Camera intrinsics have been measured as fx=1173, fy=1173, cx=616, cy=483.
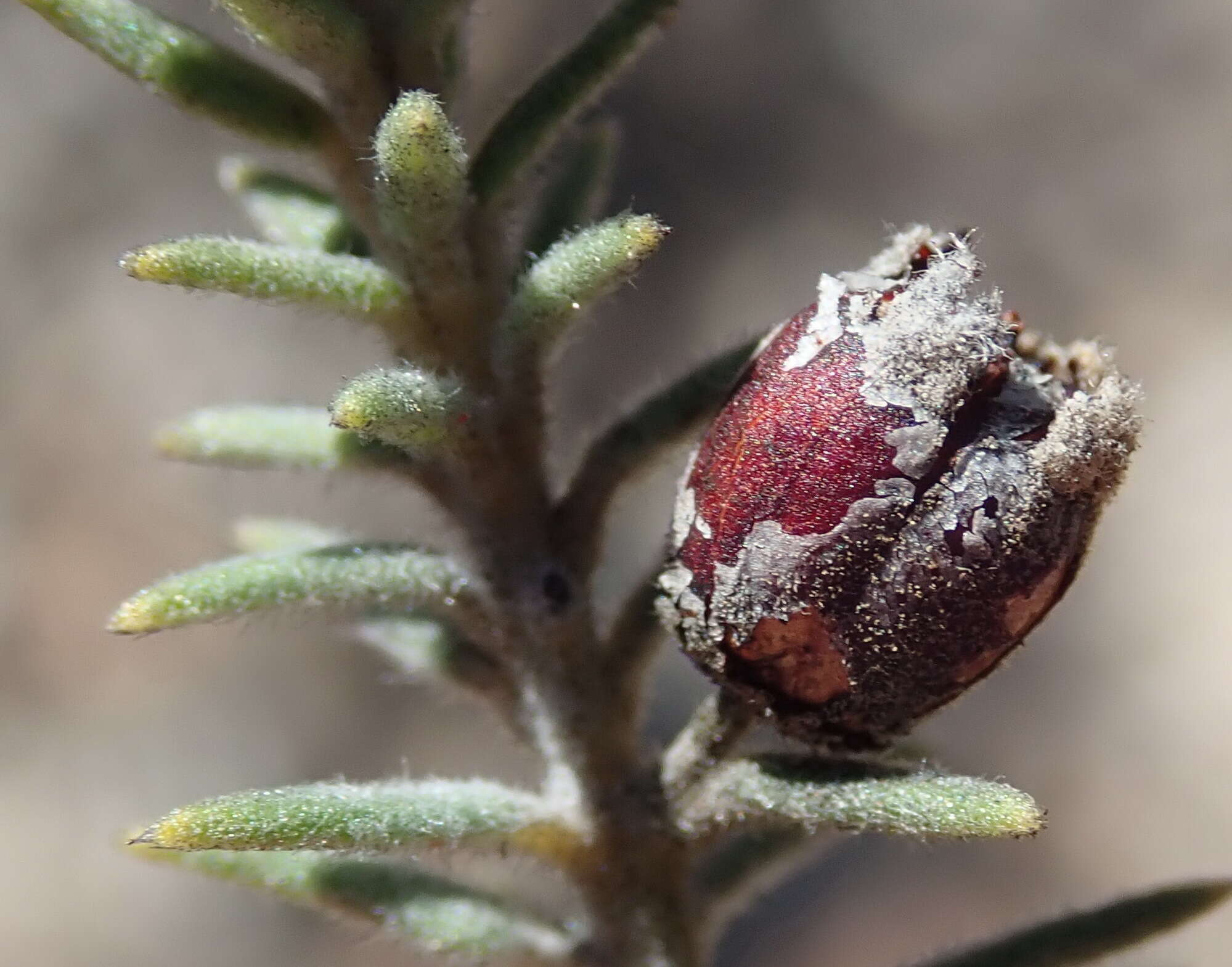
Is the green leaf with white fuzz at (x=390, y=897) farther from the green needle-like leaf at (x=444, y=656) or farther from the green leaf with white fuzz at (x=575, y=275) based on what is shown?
the green leaf with white fuzz at (x=575, y=275)

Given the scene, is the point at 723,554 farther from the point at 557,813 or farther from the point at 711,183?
the point at 711,183

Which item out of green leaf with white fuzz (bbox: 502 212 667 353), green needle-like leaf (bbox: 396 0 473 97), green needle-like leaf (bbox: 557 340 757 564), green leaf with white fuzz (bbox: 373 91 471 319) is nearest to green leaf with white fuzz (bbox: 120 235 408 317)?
green leaf with white fuzz (bbox: 373 91 471 319)

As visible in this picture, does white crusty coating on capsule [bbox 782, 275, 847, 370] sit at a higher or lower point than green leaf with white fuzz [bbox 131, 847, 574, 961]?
higher

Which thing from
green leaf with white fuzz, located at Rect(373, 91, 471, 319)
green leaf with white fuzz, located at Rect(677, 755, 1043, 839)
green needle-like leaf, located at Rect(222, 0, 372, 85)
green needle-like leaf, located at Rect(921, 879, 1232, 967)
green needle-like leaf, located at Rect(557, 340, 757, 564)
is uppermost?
green needle-like leaf, located at Rect(222, 0, 372, 85)

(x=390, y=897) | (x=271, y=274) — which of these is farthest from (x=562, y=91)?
(x=390, y=897)

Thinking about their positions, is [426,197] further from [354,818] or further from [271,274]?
[354,818]

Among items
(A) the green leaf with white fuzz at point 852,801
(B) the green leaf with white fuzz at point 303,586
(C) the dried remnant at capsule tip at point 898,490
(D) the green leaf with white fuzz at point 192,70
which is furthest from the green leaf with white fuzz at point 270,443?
(A) the green leaf with white fuzz at point 852,801

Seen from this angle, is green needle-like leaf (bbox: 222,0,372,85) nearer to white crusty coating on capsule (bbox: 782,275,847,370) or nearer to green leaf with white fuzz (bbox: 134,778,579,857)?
white crusty coating on capsule (bbox: 782,275,847,370)
